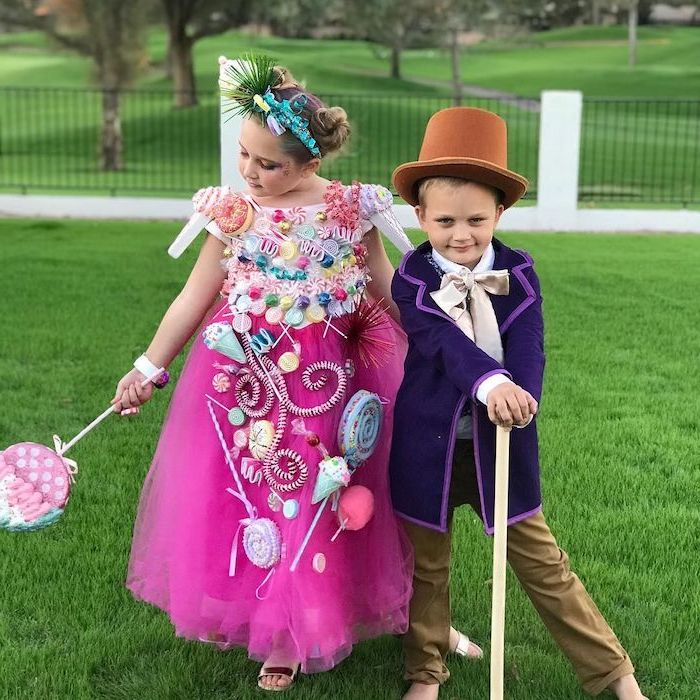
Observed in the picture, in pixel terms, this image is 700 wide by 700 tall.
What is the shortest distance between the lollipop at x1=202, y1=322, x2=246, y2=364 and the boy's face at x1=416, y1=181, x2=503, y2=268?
59 centimetres

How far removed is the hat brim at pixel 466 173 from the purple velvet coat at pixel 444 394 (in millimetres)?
167

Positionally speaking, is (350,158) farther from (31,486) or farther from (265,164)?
(31,486)

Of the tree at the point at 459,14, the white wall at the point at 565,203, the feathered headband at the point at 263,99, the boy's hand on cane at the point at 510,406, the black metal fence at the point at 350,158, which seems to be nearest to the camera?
the boy's hand on cane at the point at 510,406

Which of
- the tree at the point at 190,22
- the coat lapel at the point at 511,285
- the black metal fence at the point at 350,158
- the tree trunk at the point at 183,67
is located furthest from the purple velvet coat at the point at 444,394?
the tree at the point at 190,22

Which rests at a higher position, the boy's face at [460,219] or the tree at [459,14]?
the tree at [459,14]

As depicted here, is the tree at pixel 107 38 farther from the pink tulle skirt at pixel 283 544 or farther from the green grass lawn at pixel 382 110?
the pink tulle skirt at pixel 283 544

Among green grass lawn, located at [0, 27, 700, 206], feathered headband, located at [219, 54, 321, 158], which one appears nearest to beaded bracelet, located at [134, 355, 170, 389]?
feathered headband, located at [219, 54, 321, 158]

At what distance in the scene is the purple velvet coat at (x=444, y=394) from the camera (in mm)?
2418

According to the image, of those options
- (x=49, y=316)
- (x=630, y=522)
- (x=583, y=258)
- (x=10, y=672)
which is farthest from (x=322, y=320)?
(x=583, y=258)

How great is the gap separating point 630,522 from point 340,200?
1.90 m

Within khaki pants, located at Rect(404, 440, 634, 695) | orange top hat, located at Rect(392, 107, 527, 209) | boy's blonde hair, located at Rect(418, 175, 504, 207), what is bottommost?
khaki pants, located at Rect(404, 440, 634, 695)

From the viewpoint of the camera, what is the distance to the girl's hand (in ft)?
8.91

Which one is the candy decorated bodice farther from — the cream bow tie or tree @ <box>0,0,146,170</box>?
tree @ <box>0,0,146,170</box>

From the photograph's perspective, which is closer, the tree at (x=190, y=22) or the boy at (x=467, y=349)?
the boy at (x=467, y=349)
